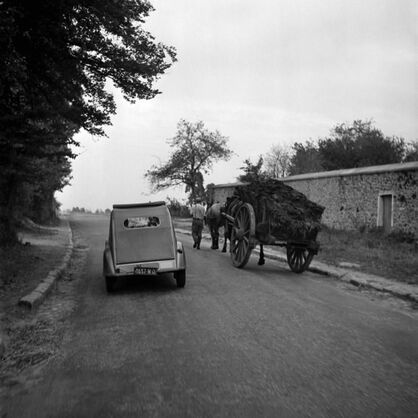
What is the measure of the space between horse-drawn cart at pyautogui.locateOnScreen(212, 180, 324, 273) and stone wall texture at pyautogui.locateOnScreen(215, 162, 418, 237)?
857cm

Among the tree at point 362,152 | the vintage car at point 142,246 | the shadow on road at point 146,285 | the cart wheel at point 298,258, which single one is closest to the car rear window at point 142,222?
the vintage car at point 142,246

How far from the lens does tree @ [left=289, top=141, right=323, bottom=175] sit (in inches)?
1825

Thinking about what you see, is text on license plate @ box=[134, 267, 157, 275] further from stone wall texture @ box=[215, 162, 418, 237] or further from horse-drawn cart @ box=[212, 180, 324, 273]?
stone wall texture @ box=[215, 162, 418, 237]

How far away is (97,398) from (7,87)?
6.94 m

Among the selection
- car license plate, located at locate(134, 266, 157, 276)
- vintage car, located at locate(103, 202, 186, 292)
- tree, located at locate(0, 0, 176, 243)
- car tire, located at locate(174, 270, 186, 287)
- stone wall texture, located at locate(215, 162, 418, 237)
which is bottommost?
car tire, located at locate(174, 270, 186, 287)

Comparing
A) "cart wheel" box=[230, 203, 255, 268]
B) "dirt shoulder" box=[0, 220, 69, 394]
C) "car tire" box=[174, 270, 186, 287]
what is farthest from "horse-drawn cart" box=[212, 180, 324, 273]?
"dirt shoulder" box=[0, 220, 69, 394]

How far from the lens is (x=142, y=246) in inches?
329

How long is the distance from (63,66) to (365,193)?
14.8 m

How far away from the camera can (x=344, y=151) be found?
3809 cm

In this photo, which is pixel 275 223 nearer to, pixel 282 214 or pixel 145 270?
pixel 282 214

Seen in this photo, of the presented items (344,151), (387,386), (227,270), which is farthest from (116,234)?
(344,151)

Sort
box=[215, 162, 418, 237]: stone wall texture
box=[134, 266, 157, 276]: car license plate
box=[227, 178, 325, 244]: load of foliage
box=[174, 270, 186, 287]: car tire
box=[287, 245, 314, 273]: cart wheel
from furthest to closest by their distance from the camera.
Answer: box=[215, 162, 418, 237]: stone wall texture, box=[287, 245, 314, 273]: cart wheel, box=[227, 178, 325, 244]: load of foliage, box=[174, 270, 186, 287]: car tire, box=[134, 266, 157, 276]: car license plate

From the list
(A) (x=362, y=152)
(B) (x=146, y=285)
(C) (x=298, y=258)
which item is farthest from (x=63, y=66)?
(A) (x=362, y=152)

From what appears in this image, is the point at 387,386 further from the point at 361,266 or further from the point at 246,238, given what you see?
the point at 361,266
